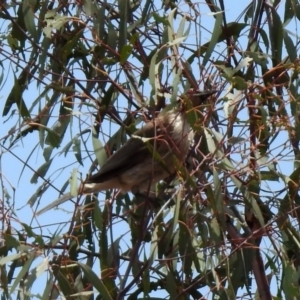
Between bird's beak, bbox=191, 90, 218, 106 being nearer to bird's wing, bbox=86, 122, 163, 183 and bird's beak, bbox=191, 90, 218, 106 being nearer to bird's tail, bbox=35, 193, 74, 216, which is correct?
bird's wing, bbox=86, 122, 163, 183

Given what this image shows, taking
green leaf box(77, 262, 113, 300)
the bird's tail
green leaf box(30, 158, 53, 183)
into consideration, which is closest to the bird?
the bird's tail

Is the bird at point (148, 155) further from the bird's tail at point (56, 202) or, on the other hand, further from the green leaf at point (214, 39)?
the green leaf at point (214, 39)

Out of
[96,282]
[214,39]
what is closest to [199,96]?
[214,39]

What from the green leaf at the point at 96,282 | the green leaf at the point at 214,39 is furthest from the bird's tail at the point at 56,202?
the green leaf at the point at 214,39

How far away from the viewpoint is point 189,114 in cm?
284

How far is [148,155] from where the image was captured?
380 cm

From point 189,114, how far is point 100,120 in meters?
0.39

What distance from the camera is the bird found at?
2.96 m

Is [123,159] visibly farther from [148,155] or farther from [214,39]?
[214,39]

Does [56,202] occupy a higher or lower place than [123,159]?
lower

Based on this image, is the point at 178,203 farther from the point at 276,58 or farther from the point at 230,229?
the point at 276,58

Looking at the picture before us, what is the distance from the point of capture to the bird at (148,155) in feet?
9.71

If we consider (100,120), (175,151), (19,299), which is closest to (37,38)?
(100,120)

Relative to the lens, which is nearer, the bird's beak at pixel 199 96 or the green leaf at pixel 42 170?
the bird's beak at pixel 199 96
